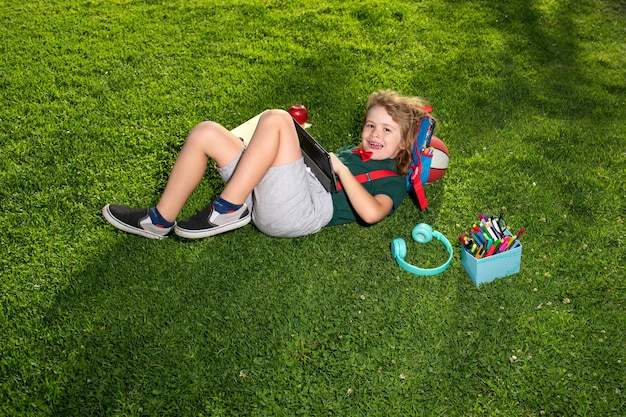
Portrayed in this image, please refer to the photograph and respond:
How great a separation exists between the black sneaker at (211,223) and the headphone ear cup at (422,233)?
3.74 ft

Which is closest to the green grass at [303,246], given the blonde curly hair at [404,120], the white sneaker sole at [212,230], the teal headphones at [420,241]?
the teal headphones at [420,241]

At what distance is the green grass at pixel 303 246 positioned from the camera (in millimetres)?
3029

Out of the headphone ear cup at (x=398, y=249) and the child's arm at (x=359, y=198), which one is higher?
the child's arm at (x=359, y=198)

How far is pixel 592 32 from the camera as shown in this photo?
680cm

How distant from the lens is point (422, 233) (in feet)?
12.7

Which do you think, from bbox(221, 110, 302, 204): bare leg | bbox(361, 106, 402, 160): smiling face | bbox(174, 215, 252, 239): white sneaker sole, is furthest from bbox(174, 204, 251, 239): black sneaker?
bbox(361, 106, 402, 160): smiling face

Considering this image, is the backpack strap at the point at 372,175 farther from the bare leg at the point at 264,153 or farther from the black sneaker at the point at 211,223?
the black sneaker at the point at 211,223

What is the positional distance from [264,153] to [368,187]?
0.75 meters

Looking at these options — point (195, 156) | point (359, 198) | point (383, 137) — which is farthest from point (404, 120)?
point (195, 156)

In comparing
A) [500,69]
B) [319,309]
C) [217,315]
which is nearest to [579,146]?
[500,69]

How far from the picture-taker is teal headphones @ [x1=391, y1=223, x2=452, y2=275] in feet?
11.9

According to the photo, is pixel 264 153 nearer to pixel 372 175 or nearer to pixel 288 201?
pixel 288 201

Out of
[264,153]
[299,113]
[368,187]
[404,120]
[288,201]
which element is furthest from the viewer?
[299,113]

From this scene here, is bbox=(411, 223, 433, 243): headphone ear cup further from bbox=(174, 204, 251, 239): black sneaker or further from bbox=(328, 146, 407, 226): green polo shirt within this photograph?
bbox=(174, 204, 251, 239): black sneaker
